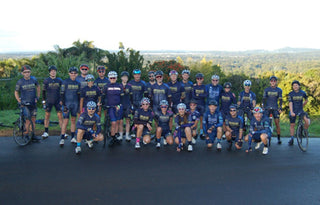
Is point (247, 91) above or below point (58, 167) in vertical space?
above

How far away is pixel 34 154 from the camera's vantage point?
28.5 feet

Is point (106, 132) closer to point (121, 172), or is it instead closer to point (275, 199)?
point (121, 172)

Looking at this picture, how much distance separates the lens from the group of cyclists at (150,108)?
368 inches

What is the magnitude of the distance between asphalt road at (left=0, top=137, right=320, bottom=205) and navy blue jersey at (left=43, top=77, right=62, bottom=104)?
4.92ft

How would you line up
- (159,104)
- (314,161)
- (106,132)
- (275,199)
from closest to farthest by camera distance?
(275,199) → (314,161) → (106,132) → (159,104)

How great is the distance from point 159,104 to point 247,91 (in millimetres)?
2867

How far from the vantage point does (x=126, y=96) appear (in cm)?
1051

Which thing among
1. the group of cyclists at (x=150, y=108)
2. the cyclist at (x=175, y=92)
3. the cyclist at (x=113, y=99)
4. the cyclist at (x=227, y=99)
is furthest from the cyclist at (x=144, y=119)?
the cyclist at (x=227, y=99)

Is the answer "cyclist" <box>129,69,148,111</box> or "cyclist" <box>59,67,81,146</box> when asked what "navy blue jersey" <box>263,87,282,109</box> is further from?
"cyclist" <box>59,67,81,146</box>

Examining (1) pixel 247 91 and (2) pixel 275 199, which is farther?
(1) pixel 247 91

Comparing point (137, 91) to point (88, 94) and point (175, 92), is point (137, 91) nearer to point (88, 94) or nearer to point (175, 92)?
point (175, 92)

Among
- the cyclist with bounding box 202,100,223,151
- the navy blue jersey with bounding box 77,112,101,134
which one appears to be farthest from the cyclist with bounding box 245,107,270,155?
the navy blue jersey with bounding box 77,112,101,134

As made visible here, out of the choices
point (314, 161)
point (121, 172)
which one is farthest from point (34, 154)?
point (314, 161)

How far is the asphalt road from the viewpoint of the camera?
6.12m
